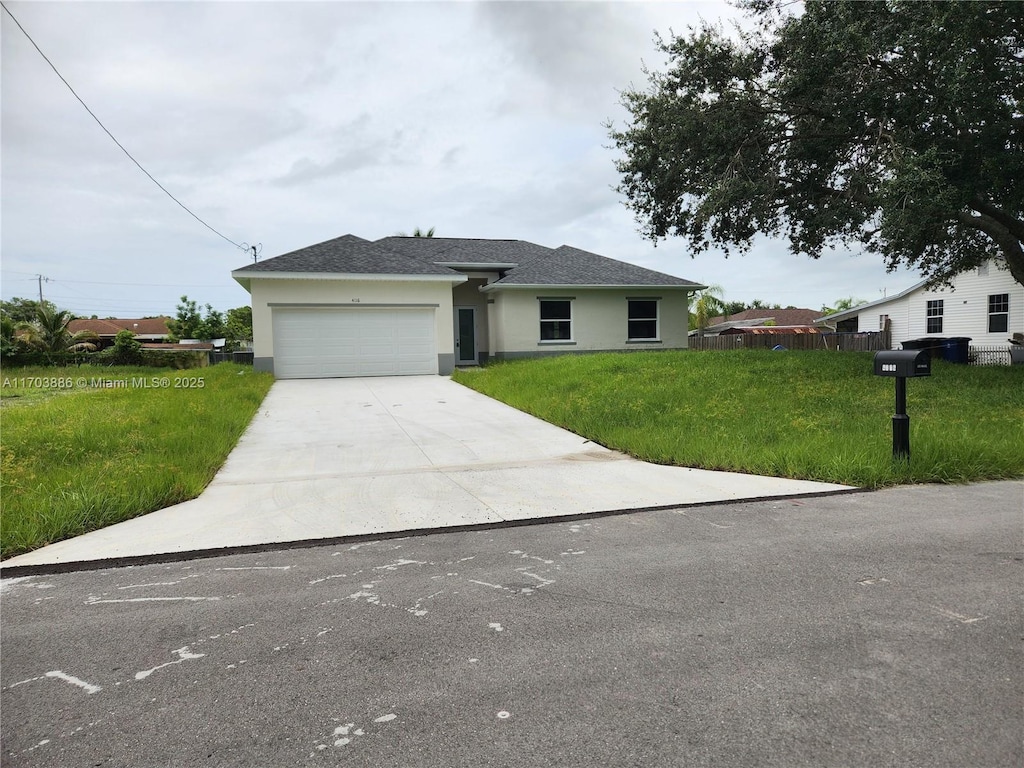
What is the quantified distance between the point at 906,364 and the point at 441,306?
47.2 ft

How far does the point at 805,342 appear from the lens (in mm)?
29656

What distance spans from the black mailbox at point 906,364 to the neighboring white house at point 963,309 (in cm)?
1738

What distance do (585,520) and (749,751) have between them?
2.85 metres

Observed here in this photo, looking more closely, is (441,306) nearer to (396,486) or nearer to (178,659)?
(396,486)

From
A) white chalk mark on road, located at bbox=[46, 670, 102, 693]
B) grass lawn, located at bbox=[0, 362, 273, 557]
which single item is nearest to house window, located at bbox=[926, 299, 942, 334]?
grass lawn, located at bbox=[0, 362, 273, 557]

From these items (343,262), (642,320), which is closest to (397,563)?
(343,262)

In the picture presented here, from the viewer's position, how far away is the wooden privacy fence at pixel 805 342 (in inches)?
1094

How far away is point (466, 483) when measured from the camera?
→ 246 inches

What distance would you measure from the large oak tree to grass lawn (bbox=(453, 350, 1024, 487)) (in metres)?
2.96

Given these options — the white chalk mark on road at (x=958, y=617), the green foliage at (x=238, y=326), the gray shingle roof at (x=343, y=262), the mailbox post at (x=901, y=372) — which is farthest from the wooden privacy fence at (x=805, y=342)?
the green foliage at (x=238, y=326)

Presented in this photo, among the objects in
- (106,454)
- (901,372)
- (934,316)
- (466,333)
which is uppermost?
(934,316)

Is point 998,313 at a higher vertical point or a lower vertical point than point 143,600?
higher

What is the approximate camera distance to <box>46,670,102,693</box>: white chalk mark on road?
8.43 ft

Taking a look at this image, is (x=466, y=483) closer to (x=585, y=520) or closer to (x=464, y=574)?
(x=585, y=520)
